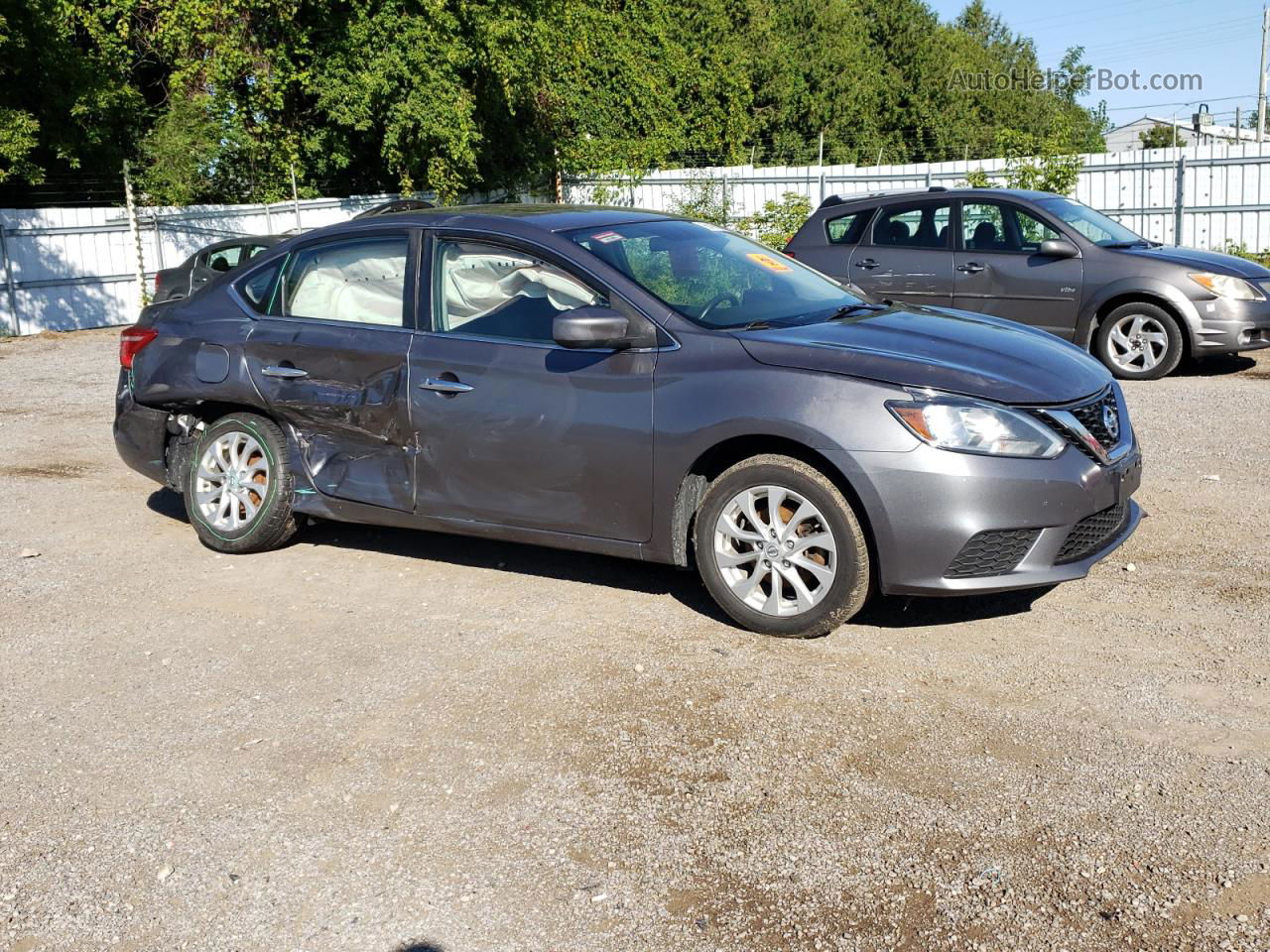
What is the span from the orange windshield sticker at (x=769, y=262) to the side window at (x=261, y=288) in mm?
2353

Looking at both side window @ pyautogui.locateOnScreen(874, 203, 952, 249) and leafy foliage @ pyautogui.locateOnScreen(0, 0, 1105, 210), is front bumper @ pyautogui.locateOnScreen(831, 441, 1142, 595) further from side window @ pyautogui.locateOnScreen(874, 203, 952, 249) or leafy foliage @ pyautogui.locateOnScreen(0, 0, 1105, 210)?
leafy foliage @ pyautogui.locateOnScreen(0, 0, 1105, 210)

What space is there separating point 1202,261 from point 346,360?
7845 millimetres

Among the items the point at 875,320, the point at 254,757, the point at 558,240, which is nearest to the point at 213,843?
the point at 254,757

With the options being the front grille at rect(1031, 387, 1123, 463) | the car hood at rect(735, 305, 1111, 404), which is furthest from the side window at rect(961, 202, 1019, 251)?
the front grille at rect(1031, 387, 1123, 463)

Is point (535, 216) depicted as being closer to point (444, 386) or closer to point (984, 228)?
point (444, 386)

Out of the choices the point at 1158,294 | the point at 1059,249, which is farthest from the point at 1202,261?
the point at 1059,249

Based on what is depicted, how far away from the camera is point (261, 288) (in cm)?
640

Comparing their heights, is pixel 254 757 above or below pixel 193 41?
below

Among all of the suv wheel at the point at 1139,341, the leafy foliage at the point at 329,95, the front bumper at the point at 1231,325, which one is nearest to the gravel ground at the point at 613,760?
the front bumper at the point at 1231,325

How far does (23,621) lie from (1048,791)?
4291 millimetres

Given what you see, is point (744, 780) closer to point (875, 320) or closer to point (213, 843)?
point (213, 843)

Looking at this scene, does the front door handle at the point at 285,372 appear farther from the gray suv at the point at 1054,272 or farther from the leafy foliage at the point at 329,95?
the leafy foliage at the point at 329,95

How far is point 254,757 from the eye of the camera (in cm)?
412

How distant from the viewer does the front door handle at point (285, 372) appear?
19.9ft
